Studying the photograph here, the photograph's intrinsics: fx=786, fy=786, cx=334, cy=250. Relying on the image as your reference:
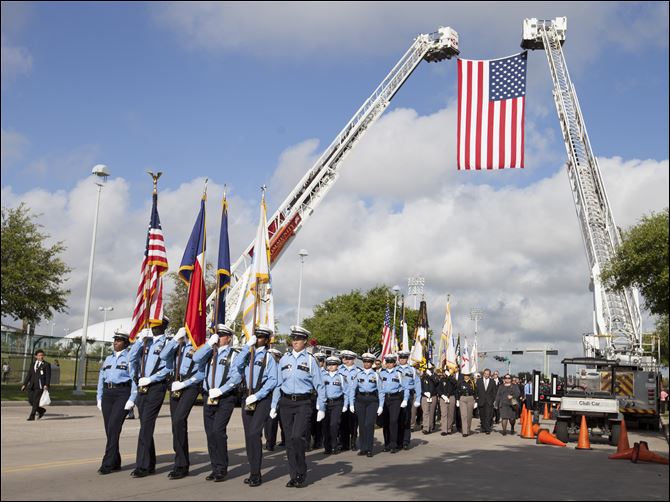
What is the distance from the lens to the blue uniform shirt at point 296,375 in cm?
1024

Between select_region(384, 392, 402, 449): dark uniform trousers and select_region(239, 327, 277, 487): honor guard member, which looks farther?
select_region(384, 392, 402, 449): dark uniform trousers

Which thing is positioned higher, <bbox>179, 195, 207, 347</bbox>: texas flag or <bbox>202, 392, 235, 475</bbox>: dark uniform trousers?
<bbox>179, 195, 207, 347</bbox>: texas flag

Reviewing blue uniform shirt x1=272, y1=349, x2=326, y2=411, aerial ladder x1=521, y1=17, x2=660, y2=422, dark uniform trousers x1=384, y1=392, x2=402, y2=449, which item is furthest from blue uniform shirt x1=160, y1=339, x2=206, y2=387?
aerial ladder x1=521, y1=17, x2=660, y2=422

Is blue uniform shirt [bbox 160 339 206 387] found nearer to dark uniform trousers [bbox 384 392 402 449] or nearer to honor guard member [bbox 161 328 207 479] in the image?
honor guard member [bbox 161 328 207 479]

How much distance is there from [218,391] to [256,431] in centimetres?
70

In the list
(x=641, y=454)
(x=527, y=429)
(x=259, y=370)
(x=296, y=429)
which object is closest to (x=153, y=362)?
(x=259, y=370)

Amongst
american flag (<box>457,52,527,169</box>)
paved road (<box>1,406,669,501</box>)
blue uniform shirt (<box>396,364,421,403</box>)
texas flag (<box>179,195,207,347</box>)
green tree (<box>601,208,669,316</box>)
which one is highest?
american flag (<box>457,52,527,169</box>)

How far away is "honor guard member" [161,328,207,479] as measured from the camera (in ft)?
32.8

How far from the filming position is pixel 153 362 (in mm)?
10297

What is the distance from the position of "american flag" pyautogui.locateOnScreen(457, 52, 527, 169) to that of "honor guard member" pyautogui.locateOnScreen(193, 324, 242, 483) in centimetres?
1181

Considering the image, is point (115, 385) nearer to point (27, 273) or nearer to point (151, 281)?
point (151, 281)

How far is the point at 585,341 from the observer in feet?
141

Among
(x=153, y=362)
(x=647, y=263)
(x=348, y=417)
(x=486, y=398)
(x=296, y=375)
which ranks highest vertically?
(x=647, y=263)

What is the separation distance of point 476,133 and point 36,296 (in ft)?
63.1
